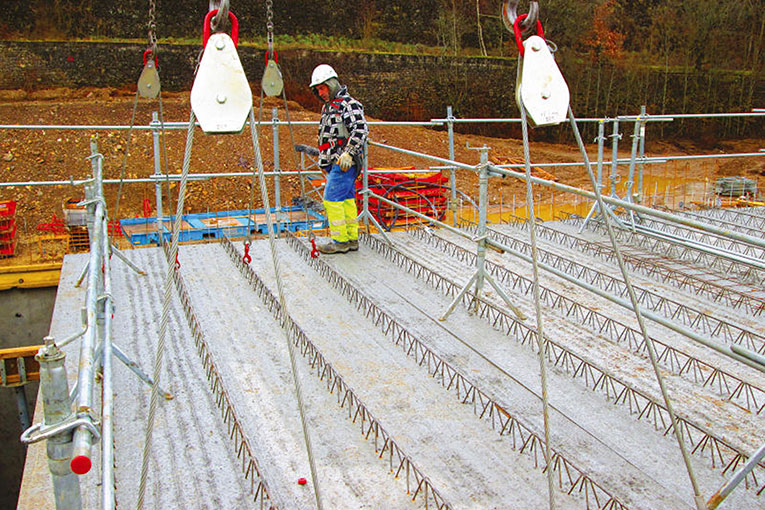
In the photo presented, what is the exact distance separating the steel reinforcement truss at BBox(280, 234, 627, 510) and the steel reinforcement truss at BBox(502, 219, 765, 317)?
8.74 feet

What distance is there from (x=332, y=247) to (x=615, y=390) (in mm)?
3531

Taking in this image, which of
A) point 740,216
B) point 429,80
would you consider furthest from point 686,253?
point 429,80

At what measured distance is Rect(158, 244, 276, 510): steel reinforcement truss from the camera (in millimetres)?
3139

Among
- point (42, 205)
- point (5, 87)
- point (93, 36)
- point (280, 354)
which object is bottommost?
point (42, 205)

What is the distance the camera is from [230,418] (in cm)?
379

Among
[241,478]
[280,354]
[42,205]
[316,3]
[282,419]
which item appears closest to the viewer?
[241,478]

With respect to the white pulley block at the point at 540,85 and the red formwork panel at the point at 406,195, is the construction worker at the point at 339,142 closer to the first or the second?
the white pulley block at the point at 540,85

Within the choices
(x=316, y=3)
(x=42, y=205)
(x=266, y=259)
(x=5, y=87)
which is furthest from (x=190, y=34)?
(x=266, y=259)

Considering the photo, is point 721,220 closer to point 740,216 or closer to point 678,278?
point 740,216

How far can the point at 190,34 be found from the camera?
26.9m

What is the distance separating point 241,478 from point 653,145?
2903 centimetres

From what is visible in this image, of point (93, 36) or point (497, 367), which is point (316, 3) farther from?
point (497, 367)

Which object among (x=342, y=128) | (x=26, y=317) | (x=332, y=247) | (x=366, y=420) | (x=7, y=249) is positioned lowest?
(x=7, y=249)

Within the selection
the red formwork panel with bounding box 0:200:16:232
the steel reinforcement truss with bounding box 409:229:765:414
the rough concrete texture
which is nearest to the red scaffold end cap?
the rough concrete texture
